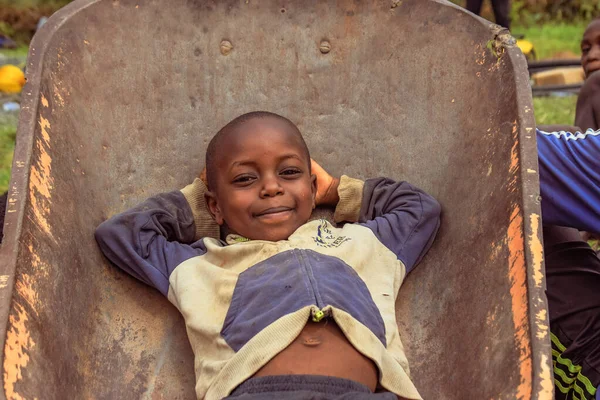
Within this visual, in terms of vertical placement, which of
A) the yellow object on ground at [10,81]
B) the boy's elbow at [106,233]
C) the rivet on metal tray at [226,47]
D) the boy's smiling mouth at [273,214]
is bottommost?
the boy's smiling mouth at [273,214]

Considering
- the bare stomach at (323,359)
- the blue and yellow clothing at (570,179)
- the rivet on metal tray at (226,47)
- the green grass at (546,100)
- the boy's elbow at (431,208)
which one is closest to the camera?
the bare stomach at (323,359)

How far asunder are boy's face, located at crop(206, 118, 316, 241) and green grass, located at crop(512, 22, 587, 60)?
18.4 feet

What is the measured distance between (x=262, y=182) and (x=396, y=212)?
1.32 feet

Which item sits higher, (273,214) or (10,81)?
(10,81)

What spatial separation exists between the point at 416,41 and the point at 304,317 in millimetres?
1069

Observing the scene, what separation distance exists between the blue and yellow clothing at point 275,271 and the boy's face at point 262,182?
0.15 ft

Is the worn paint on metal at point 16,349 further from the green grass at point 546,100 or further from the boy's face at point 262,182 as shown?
the green grass at point 546,100

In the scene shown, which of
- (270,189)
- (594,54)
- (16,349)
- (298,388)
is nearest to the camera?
(16,349)

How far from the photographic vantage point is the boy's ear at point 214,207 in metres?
2.21

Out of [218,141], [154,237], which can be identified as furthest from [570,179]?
[154,237]

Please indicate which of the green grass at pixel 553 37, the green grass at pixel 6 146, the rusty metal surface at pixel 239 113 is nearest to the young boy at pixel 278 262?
the rusty metal surface at pixel 239 113

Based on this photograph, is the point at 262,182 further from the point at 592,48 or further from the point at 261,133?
the point at 592,48

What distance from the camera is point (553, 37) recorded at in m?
8.05

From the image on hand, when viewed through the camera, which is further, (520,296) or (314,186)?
(314,186)
